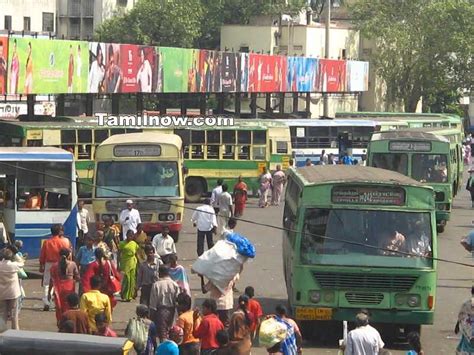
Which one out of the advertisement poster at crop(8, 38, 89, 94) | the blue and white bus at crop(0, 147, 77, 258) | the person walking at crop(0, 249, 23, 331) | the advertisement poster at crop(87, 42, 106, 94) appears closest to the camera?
the person walking at crop(0, 249, 23, 331)

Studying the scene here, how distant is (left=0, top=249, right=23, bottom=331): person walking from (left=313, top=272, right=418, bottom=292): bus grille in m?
3.98

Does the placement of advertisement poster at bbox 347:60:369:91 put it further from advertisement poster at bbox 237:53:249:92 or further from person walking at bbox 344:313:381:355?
person walking at bbox 344:313:381:355

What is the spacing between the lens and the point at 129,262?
2088 centimetres

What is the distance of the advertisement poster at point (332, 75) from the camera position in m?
68.4

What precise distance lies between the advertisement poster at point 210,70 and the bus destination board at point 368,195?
33930mm

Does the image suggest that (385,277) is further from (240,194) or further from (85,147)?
(85,147)

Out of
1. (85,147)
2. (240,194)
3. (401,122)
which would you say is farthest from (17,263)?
(401,122)

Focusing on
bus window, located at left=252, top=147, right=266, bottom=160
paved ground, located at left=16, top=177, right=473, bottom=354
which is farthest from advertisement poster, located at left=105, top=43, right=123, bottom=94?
paved ground, located at left=16, top=177, right=473, bottom=354

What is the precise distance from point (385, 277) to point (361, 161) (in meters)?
36.6

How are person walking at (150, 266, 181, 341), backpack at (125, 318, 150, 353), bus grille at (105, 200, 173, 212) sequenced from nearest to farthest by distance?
1. backpack at (125, 318, 150, 353)
2. person walking at (150, 266, 181, 341)
3. bus grille at (105, 200, 173, 212)

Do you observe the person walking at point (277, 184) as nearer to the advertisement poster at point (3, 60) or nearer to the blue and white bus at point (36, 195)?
the advertisement poster at point (3, 60)

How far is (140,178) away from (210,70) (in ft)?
81.1

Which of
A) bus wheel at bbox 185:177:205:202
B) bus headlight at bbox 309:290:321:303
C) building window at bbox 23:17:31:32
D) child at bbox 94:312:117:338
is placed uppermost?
building window at bbox 23:17:31:32

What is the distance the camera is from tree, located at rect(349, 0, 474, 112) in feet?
288
